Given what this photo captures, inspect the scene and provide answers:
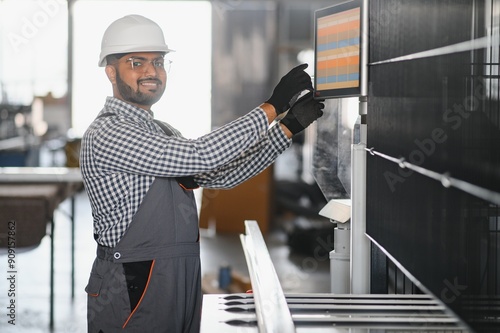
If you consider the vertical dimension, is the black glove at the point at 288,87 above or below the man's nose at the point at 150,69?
below

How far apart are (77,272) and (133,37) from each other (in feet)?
14.9

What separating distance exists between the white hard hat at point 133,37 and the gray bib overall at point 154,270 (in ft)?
1.63

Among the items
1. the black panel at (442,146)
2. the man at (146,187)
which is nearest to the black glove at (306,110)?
the man at (146,187)

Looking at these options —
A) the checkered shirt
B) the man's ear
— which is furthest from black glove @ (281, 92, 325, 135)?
the man's ear

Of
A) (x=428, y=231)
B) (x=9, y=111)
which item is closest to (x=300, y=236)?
(x=428, y=231)

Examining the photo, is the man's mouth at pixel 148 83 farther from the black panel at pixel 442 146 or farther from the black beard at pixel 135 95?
the black panel at pixel 442 146

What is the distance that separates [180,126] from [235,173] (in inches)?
334

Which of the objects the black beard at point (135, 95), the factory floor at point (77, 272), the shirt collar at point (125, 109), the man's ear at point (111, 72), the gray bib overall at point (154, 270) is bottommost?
the factory floor at point (77, 272)

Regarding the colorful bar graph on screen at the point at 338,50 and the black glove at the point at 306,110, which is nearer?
the colorful bar graph on screen at the point at 338,50

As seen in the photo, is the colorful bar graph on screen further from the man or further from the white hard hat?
the white hard hat

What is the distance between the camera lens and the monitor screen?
2494mm

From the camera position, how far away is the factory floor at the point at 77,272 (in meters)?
5.55

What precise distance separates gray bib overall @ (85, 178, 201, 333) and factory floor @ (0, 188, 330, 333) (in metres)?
2.43

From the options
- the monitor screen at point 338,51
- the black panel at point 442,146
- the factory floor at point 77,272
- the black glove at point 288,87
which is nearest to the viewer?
the black panel at point 442,146
